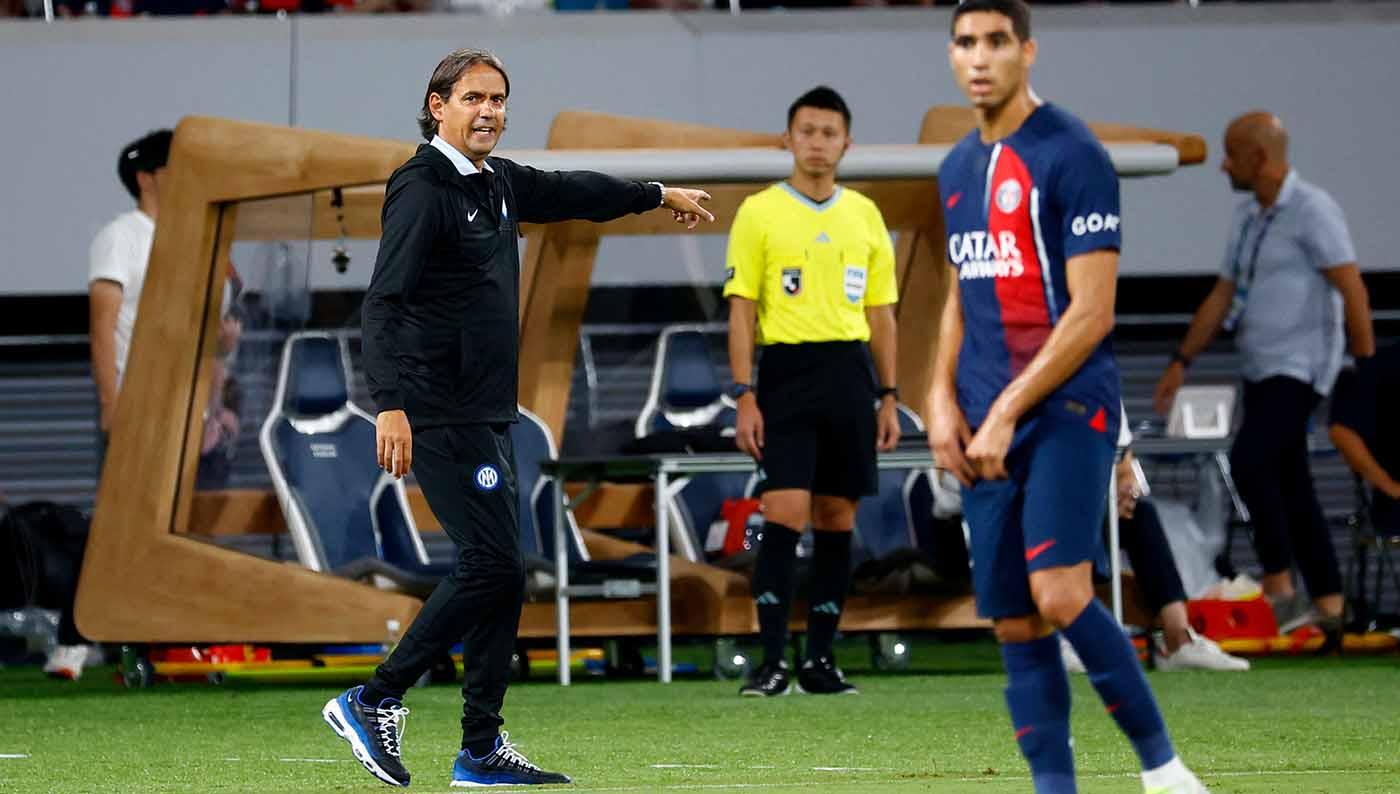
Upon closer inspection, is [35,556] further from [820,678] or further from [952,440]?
[952,440]

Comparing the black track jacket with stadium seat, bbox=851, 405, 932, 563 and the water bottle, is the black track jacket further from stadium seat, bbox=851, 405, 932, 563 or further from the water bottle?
stadium seat, bbox=851, 405, 932, 563

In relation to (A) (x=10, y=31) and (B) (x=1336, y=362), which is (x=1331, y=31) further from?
(A) (x=10, y=31)

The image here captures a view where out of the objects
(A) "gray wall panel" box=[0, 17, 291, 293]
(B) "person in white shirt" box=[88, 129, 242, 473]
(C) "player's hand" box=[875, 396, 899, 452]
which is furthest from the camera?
(A) "gray wall panel" box=[0, 17, 291, 293]

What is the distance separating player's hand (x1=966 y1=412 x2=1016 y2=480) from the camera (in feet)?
15.2

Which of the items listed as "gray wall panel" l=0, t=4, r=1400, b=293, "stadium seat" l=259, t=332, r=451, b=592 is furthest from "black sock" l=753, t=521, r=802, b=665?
"gray wall panel" l=0, t=4, r=1400, b=293

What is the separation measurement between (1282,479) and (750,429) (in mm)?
3521

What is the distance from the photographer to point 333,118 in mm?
15094

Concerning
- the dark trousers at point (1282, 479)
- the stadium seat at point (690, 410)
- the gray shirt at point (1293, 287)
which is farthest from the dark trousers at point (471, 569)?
the gray shirt at point (1293, 287)

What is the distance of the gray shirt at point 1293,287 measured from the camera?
37.8 ft

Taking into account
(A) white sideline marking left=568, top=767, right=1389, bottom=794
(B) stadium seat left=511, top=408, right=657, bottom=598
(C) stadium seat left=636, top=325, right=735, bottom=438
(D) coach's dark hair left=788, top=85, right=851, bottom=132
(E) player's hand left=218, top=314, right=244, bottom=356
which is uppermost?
(D) coach's dark hair left=788, top=85, right=851, bottom=132

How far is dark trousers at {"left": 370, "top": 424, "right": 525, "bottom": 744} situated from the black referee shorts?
294 cm

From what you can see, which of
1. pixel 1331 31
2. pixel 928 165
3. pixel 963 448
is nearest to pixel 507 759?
pixel 963 448

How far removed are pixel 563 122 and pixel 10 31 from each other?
16.7ft

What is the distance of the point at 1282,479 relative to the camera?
37.8 feet
